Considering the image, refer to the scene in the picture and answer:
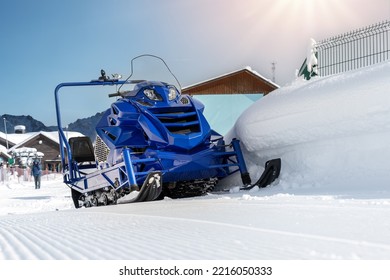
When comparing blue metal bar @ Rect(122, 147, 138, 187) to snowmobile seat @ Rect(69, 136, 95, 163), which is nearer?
blue metal bar @ Rect(122, 147, 138, 187)

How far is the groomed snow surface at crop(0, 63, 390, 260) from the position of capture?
92.4 inches

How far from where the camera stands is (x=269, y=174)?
19.9 ft

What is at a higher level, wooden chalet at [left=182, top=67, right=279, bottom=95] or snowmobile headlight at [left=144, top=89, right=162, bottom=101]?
wooden chalet at [left=182, top=67, right=279, bottom=95]

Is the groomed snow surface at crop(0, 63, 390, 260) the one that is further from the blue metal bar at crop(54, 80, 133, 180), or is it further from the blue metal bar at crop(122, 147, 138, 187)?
the blue metal bar at crop(54, 80, 133, 180)

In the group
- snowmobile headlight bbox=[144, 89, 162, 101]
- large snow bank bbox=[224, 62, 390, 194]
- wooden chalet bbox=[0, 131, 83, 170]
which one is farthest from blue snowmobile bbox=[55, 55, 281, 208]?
wooden chalet bbox=[0, 131, 83, 170]

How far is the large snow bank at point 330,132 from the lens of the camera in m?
5.30

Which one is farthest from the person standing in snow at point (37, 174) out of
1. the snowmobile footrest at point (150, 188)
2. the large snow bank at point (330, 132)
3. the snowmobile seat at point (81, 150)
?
the snowmobile footrest at point (150, 188)

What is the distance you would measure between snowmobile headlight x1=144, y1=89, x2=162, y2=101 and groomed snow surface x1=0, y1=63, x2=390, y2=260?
1.32 m

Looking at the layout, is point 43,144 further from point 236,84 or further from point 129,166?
point 129,166

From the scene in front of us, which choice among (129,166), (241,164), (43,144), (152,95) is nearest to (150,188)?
(129,166)
